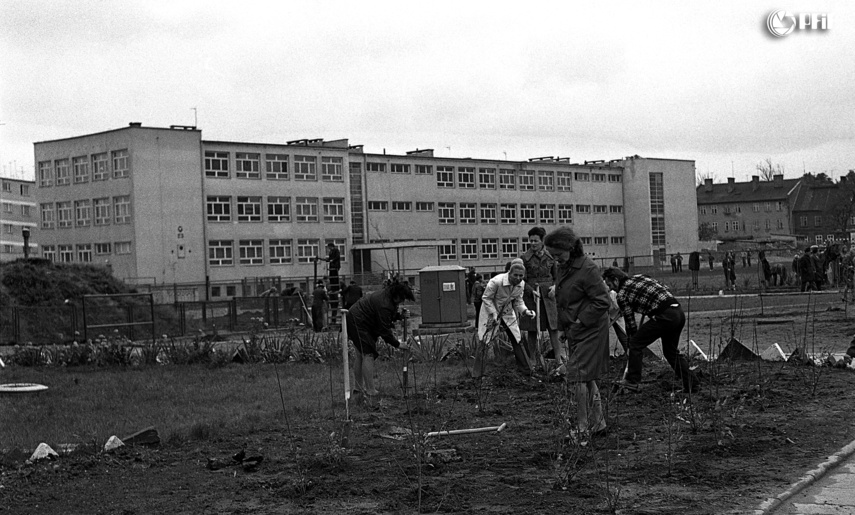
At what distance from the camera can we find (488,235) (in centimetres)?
9306

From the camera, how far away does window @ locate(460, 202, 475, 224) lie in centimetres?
9081

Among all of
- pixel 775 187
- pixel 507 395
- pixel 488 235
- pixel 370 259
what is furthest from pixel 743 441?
pixel 775 187

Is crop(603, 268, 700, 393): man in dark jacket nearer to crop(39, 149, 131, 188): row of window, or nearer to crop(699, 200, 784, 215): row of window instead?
crop(39, 149, 131, 188): row of window

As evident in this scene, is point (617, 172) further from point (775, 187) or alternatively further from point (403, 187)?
point (775, 187)

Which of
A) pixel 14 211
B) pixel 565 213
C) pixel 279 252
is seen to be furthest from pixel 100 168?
pixel 14 211

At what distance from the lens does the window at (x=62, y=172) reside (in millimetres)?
76188

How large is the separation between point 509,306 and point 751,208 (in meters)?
155

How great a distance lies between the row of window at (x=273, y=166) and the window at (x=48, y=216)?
12.3 m

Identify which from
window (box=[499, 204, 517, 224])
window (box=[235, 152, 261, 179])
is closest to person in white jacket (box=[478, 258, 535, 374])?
window (box=[235, 152, 261, 179])

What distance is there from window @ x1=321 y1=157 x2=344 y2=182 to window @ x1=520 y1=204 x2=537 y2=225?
20834mm

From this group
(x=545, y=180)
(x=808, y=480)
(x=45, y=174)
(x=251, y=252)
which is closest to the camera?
(x=808, y=480)

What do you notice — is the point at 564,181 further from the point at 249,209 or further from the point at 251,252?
the point at 251,252

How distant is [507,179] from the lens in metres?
95.2

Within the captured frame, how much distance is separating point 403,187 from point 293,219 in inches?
425
